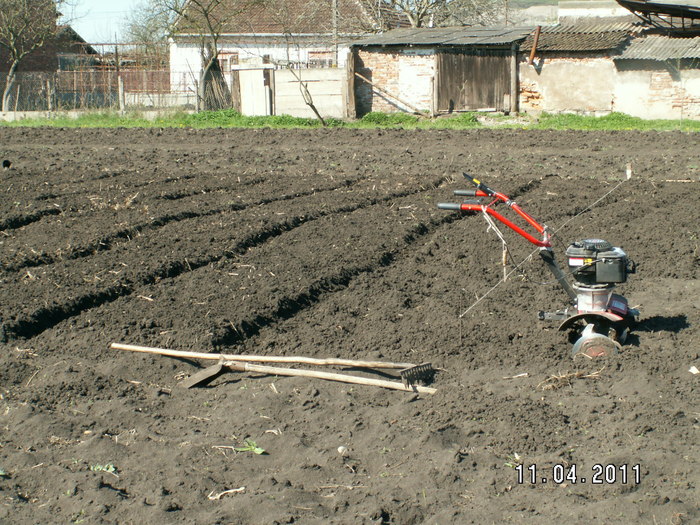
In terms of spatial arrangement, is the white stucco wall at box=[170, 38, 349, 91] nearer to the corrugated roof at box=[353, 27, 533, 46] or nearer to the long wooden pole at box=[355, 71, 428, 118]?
the corrugated roof at box=[353, 27, 533, 46]

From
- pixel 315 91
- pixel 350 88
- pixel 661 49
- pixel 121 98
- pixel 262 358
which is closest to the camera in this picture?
pixel 262 358

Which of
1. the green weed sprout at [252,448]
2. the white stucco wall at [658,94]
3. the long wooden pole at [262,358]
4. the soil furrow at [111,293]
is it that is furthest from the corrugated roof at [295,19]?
the green weed sprout at [252,448]

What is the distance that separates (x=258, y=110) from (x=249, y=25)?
15338 mm

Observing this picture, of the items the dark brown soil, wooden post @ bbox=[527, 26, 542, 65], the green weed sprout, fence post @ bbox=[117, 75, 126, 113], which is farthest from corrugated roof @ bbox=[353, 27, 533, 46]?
the green weed sprout

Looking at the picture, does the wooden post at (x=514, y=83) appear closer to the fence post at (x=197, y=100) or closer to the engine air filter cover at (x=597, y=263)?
the fence post at (x=197, y=100)

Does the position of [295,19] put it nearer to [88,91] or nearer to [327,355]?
[88,91]

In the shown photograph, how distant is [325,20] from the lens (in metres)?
42.2

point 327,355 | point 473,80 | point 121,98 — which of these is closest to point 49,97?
point 121,98

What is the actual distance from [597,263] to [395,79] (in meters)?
23.6

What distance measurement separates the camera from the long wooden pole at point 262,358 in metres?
5.46

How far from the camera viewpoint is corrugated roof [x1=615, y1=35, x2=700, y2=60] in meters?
25.3

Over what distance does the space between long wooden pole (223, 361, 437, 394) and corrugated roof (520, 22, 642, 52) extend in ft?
77.5

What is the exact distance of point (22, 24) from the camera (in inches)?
1350

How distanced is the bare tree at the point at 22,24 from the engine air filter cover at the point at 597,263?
3085cm
